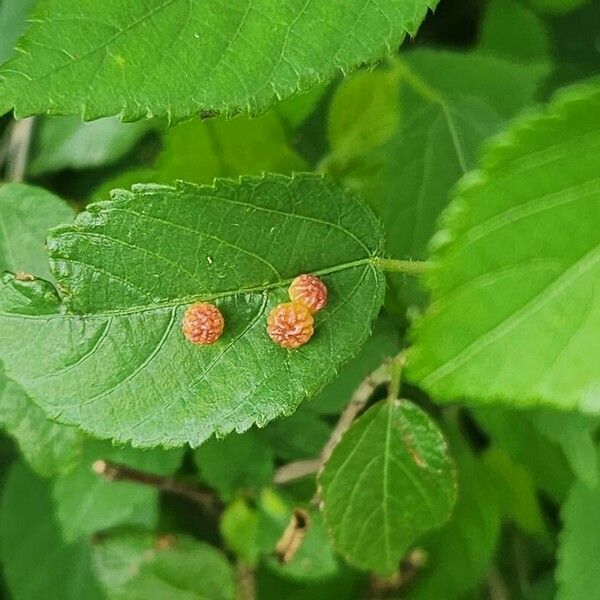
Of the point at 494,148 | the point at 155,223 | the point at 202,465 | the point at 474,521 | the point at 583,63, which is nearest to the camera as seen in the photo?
the point at 494,148

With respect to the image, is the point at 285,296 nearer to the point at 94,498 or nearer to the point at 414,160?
the point at 414,160

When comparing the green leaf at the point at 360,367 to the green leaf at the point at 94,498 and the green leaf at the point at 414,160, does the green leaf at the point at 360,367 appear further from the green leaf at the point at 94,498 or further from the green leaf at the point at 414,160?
the green leaf at the point at 94,498

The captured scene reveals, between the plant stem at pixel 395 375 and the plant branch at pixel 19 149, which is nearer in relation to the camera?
the plant stem at pixel 395 375

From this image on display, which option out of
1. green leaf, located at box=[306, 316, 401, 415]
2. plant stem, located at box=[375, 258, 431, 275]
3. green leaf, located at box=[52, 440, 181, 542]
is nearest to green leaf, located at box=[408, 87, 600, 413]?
plant stem, located at box=[375, 258, 431, 275]

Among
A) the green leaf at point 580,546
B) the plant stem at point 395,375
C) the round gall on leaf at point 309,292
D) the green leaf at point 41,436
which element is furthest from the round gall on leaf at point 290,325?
the green leaf at point 580,546

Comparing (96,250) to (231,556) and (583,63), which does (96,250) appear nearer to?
(231,556)

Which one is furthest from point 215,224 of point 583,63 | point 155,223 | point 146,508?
point 583,63
